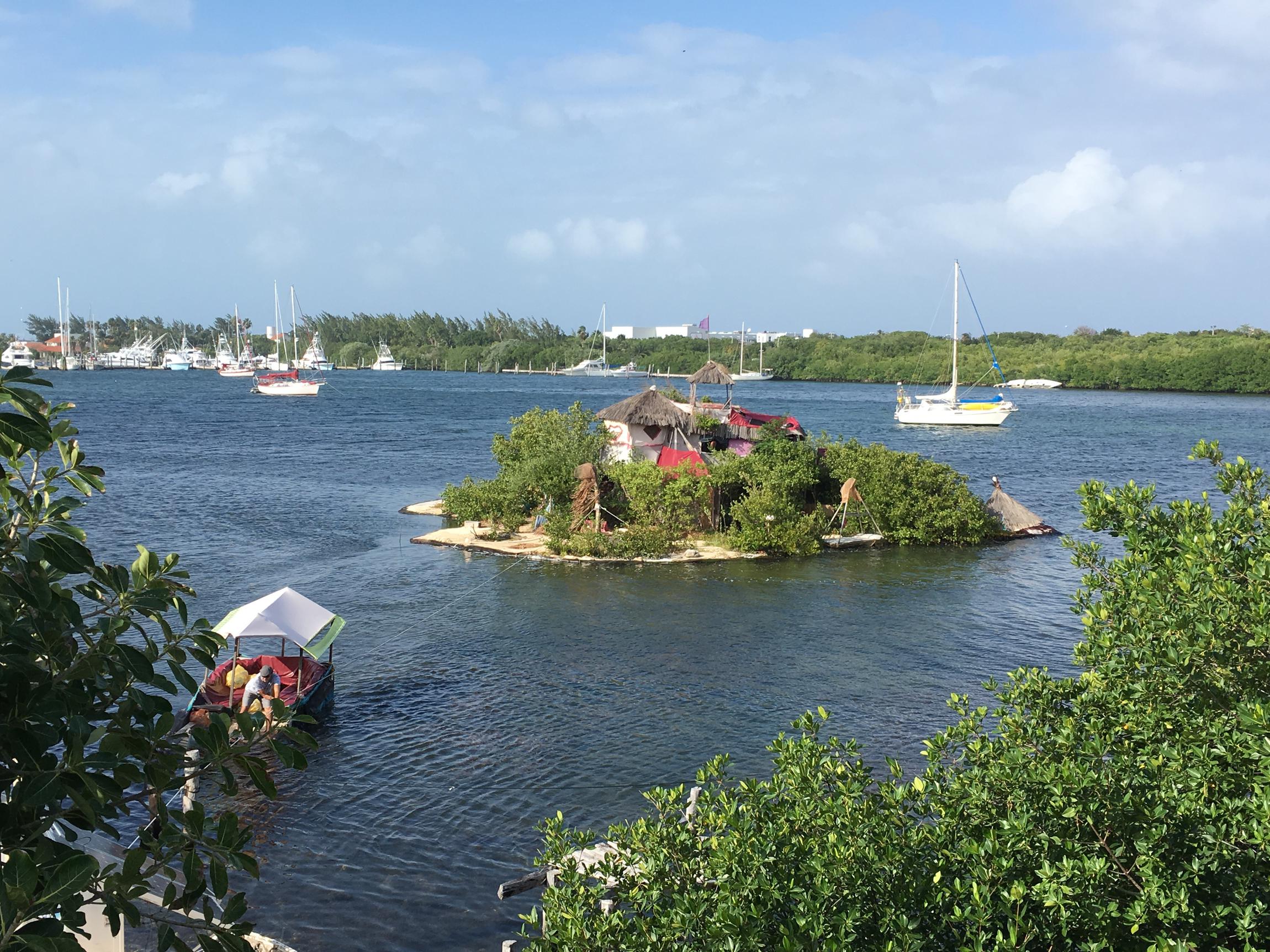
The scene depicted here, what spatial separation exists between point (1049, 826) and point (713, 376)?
1229 inches

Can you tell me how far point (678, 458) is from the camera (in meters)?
30.3

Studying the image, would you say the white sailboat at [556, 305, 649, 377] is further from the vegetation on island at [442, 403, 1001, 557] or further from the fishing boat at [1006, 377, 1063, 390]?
the vegetation on island at [442, 403, 1001, 557]

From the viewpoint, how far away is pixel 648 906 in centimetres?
632

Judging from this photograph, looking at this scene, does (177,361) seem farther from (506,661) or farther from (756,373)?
(506,661)

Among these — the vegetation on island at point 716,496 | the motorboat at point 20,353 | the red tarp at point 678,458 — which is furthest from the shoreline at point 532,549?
the motorboat at point 20,353

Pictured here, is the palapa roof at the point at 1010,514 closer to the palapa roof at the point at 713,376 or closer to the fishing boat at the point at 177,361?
the palapa roof at the point at 713,376

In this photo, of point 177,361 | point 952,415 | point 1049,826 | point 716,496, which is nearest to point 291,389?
point 952,415

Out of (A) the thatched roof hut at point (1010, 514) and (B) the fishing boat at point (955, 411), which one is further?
(B) the fishing boat at point (955, 411)

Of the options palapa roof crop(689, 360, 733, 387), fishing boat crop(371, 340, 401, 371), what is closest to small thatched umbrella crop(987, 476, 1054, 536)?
palapa roof crop(689, 360, 733, 387)

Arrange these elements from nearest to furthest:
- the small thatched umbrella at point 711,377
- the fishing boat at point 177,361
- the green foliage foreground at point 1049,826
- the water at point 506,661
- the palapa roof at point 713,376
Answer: the green foliage foreground at point 1049,826 < the water at point 506,661 < the small thatched umbrella at point 711,377 < the palapa roof at point 713,376 < the fishing boat at point 177,361

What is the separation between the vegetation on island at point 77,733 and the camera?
3.25 meters

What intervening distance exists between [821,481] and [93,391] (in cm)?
10428

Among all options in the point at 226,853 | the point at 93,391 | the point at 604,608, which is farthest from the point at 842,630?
the point at 93,391

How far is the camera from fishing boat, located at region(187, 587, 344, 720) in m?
14.9
